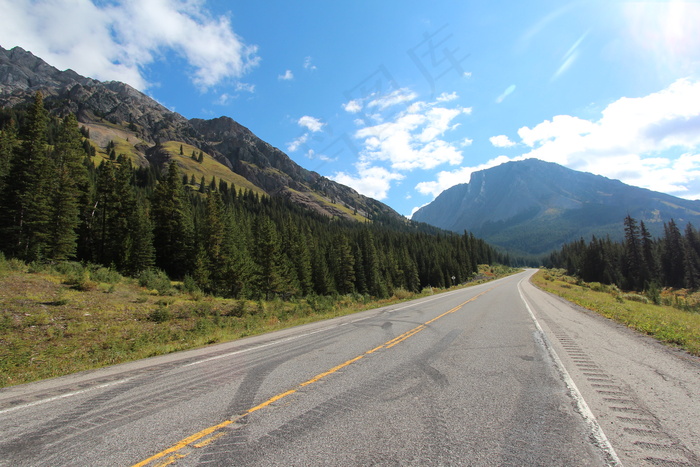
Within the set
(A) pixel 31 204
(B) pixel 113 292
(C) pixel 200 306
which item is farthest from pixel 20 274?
(A) pixel 31 204

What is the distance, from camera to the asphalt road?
11.1 feet

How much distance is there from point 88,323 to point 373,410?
1615cm

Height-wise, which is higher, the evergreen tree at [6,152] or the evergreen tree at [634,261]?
the evergreen tree at [6,152]

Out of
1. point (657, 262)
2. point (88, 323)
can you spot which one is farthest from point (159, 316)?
point (657, 262)

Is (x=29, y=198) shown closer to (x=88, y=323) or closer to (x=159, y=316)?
(x=159, y=316)

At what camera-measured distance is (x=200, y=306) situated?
71.4 ft

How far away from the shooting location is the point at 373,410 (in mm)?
4586

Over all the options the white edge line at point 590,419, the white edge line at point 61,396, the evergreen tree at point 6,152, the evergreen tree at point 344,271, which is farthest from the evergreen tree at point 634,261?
the evergreen tree at point 6,152

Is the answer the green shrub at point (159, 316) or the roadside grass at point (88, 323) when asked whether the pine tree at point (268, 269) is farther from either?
the green shrub at point (159, 316)

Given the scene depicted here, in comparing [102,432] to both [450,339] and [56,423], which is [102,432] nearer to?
[56,423]

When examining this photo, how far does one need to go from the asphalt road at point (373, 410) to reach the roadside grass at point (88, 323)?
3838 millimetres

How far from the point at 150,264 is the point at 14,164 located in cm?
1700

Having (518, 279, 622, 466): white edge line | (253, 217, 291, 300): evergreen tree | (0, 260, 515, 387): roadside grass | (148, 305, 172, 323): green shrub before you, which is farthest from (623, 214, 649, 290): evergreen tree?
(148, 305, 172, 323): green shrub

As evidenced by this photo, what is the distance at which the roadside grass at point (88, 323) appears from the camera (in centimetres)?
1027
